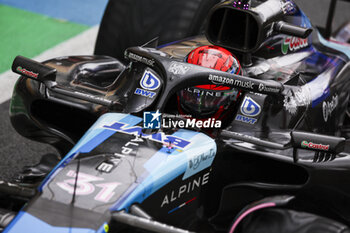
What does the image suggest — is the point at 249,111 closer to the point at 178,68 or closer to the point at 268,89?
the point at 268,89

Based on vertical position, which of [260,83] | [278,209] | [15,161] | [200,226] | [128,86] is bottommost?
[15,161]

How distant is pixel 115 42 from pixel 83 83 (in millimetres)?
1034

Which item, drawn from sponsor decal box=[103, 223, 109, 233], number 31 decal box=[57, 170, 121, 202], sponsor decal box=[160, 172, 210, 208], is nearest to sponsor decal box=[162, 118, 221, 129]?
sponsor decal box=[160, 172, 210, 208]

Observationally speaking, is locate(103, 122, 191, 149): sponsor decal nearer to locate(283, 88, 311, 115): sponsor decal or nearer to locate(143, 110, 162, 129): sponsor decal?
locate(143, 110, 162, 129): sponsor decal

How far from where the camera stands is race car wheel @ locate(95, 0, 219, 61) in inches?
161

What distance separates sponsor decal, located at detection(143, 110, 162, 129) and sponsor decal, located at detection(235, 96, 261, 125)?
436 millimetres

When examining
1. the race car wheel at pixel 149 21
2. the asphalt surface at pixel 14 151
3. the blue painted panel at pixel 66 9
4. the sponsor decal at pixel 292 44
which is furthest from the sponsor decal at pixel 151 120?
the blue painted panel at pixel 66 9

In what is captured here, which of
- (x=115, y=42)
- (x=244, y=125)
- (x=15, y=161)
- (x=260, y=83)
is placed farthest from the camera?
(x=115, y=42)

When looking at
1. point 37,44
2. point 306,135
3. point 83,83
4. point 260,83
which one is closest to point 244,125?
point 260,83

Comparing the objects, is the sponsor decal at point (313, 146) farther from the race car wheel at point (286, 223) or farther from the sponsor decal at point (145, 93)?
the sponsor decal at point (145, 93)

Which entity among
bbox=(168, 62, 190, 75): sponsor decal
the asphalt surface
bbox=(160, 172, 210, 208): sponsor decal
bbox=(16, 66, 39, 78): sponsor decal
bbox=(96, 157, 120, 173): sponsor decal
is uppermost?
bbox=(168, 62, 190, 75): sponsor decal

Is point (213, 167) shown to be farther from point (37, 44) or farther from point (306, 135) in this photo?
point (37, 44)

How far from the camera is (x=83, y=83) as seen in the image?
10.4ft

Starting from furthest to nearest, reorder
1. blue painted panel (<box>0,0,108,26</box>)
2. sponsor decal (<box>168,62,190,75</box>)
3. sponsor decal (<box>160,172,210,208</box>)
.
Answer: blue painted panel (<box>0,0,108,26</box>) → sponsor decal (<box>168,62,190,75</box>) → sponsor decal (<box>160,172,210,208</box>)
